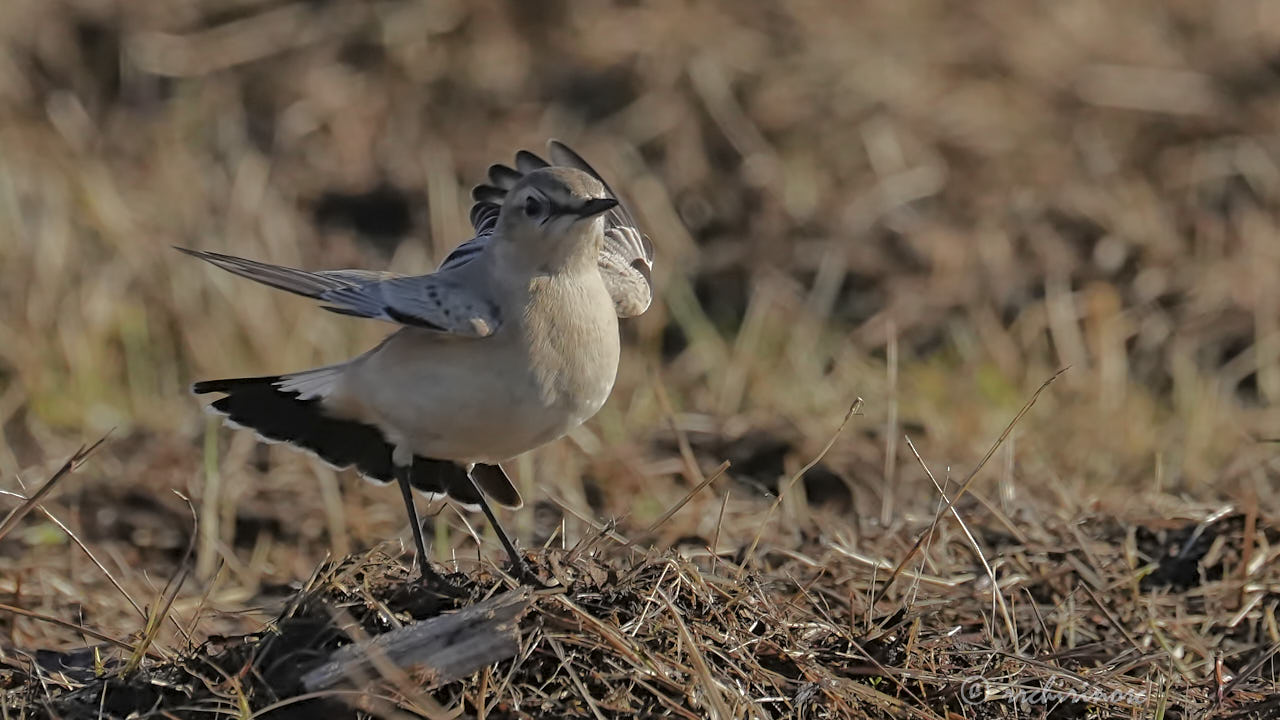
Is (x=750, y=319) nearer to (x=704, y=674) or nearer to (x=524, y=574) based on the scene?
(x=524, y=574)

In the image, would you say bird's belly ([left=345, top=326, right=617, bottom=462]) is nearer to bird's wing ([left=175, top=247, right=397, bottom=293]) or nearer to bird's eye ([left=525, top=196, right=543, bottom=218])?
bird's wing ([left=175, top=247, right=397, bottom=293])

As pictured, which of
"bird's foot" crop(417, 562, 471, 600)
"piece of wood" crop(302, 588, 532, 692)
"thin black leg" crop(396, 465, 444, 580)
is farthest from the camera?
"thin black leg" crop(396, 465, 444, 580)

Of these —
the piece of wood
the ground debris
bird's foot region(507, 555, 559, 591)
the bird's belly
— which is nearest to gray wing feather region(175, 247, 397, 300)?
the bird's belly

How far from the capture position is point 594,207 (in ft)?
15.0

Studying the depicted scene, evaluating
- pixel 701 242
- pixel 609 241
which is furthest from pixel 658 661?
pixel 701 242

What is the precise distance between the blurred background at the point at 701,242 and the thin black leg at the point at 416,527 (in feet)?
2.88

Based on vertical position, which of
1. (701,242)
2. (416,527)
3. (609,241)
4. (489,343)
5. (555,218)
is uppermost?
(555,218)

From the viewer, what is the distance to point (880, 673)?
434 cm

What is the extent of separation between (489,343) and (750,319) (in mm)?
4139

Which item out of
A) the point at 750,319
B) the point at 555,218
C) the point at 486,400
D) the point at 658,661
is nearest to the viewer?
the point at 658,661

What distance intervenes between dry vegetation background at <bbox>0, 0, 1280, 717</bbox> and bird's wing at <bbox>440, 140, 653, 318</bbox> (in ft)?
1.70

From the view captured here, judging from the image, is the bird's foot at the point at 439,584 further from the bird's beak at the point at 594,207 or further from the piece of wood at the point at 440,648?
the bird's beak at the point at 594,207

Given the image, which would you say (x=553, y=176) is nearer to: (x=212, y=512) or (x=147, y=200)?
(x=212, y=512)

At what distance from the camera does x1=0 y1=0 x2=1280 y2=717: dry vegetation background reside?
4855 millimetres
